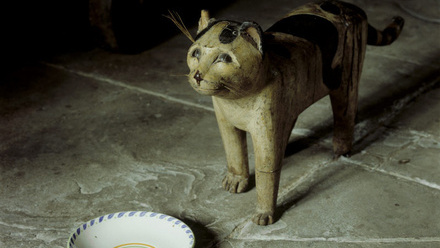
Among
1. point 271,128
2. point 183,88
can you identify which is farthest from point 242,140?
point 183,88

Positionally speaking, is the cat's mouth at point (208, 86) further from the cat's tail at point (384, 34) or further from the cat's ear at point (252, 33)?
the cat's tail at point (384, 34)

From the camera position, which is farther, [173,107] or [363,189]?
[173,107]

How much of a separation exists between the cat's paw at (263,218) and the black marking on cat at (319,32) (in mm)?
602

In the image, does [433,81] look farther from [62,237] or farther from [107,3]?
[62,237]

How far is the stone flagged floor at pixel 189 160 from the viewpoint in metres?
2.24

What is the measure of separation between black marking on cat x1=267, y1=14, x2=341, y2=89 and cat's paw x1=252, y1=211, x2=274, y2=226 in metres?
0.60

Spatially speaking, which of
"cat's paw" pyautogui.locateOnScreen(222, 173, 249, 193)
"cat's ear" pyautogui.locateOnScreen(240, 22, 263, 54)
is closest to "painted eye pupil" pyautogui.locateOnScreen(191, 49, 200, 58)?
"cat's ear" pyautogui.locateOnScreen(240, 22, 263, 54)

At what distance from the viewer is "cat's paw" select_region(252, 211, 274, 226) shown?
2.22m

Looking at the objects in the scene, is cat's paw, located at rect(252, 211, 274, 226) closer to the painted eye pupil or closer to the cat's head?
the cat's head

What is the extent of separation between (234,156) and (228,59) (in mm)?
608

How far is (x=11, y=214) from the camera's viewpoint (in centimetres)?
234

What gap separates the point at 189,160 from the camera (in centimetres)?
273

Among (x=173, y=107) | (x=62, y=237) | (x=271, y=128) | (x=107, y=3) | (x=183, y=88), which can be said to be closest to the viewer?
(x=271, y=128)

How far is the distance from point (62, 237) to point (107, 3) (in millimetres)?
2086
